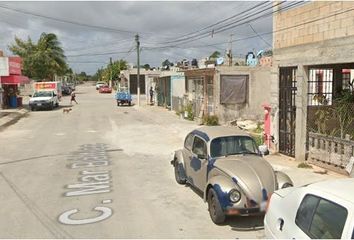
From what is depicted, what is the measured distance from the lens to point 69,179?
441 inches

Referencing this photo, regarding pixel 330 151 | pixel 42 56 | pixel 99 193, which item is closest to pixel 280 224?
pixel 99 193

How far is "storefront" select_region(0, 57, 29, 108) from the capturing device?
34.0 m

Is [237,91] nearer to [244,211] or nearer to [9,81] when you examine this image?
[244,211]

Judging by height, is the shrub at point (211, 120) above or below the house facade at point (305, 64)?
below

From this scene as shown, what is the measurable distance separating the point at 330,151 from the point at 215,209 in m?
5.48

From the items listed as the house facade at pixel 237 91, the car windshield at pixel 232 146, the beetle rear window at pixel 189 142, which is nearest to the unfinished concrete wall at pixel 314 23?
the car windshield at pixel 232 146

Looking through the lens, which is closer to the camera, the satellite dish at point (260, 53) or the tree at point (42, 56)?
the satellite dish at point (260, 53)

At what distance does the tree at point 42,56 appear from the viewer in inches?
2488

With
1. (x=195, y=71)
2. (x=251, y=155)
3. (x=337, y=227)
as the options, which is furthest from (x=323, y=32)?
(x=195, y=71)

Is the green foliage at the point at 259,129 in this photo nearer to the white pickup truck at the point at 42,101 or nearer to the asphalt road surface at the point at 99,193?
the asphalt road surface at the point at 99,193

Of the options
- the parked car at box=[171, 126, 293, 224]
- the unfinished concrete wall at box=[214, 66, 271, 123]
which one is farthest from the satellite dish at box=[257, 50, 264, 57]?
the parked car at box=[171, 126, 293, 224]

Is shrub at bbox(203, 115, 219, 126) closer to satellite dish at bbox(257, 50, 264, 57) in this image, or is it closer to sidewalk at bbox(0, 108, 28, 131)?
satellite dish at bbox(257, 50, 264, 57)

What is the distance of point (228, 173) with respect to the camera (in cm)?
765

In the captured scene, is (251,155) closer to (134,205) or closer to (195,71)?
(134,205)
